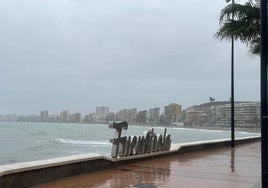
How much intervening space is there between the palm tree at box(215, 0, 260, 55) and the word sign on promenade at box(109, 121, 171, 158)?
4.00 metres

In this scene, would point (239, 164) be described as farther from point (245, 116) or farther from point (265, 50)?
point (245, 116)

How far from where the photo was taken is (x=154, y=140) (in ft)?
49.5

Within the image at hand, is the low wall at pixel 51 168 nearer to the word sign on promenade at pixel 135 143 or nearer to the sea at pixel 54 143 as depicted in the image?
the word sign on promenade at pixel 135 143

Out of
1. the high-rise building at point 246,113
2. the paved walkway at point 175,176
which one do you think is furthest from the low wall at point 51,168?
the high-rise building at point 246,113

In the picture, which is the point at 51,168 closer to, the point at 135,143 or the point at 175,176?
the point at 175,176

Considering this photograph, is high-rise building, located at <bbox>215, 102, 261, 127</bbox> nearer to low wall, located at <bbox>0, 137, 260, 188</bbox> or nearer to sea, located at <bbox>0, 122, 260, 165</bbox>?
sea, located at <bbox>0, 122, 260, 165</bbox>

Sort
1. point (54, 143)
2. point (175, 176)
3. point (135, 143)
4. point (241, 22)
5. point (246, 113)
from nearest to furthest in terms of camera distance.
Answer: point (175, 176) → point (241, 22) → point (135, 143) → point (246, 113) → point (54, 143)

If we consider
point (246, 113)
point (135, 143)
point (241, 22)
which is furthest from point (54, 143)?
point (241, 22)

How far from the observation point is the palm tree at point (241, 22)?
12359 mm

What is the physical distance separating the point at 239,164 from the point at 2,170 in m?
8.32

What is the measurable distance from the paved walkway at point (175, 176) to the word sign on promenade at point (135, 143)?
0.46m

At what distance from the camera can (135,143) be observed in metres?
Answer: 14.0

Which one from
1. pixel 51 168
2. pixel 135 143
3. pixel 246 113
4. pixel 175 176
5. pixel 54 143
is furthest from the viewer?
A: pixel 54 143

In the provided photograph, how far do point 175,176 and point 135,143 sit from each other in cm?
302
